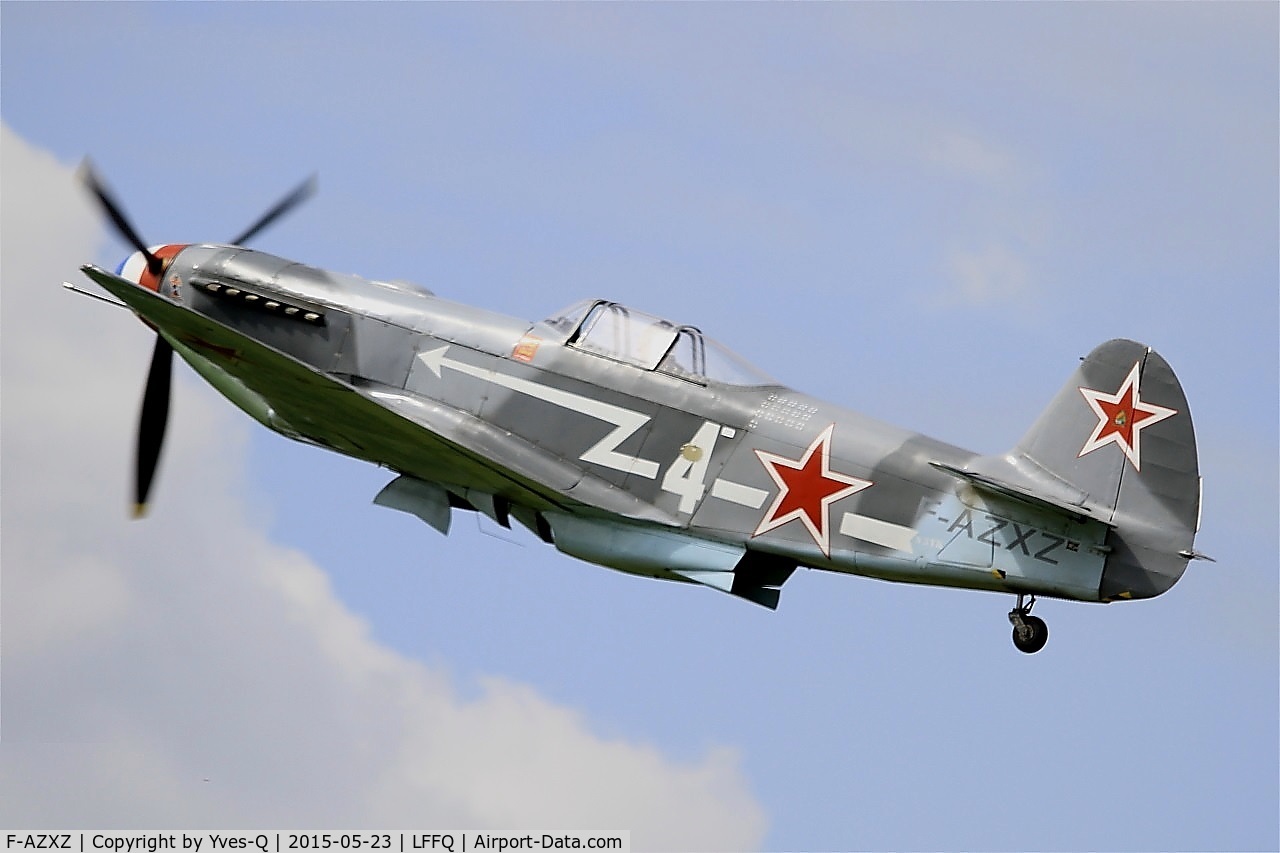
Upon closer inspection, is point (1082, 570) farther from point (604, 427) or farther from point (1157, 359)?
point (604, 427)

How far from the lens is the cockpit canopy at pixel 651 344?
15.3m

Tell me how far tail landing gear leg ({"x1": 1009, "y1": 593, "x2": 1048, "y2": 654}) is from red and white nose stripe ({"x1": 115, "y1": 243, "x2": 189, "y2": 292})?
814 cm

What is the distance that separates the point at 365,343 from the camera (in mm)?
16609

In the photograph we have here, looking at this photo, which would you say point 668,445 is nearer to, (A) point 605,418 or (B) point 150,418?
(A) point 605,418

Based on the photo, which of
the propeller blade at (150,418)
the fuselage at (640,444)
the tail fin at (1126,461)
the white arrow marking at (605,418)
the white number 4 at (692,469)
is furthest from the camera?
the propeller blade at (150,418)

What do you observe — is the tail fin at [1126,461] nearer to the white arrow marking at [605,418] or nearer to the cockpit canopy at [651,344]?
the cockpit canopy at [651,344]

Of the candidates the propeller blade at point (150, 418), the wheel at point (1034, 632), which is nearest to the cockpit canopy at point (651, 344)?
the wheel at point (1034, 632)

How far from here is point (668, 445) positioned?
15.1m

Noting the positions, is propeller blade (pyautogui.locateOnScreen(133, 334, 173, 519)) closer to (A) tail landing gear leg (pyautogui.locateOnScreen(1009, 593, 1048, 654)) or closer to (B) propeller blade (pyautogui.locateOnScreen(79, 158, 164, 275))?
(B) propeller blade (pyautogui.locateOnScreen(79, 158, 164, 275))

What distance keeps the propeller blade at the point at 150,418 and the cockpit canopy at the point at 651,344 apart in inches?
153

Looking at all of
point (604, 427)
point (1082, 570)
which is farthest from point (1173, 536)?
point (604, 427)

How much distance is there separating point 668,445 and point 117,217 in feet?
19.3

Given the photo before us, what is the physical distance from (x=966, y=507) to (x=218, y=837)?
5919 millimetres

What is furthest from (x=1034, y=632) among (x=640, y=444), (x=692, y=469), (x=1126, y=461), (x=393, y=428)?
(x=393, y=428)
